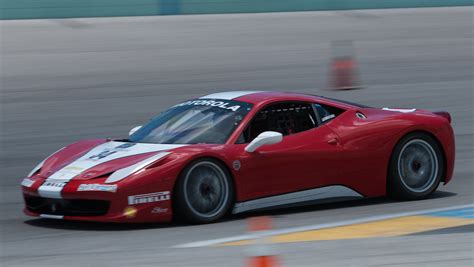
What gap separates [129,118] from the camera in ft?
49.9

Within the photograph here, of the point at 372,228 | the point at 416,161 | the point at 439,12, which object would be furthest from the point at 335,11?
the point at 372,228

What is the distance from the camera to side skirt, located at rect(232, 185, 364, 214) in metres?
9.15

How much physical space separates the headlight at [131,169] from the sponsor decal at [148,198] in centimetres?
22

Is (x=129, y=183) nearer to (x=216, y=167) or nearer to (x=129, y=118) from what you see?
(x=216, y=167)

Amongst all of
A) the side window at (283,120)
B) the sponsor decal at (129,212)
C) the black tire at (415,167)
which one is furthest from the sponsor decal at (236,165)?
the black tire at (415,167)

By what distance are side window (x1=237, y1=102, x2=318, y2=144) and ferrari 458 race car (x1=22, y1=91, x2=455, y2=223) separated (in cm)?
1

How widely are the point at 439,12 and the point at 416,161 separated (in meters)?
18.6

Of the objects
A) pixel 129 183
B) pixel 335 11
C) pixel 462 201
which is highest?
pixel 335 11

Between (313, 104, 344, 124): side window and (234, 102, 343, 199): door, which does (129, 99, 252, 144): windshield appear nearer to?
(234, 102, 343, 199): door

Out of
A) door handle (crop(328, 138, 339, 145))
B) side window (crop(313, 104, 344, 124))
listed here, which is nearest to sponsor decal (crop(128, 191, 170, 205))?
door handle (crop(328, 138, 339, 145))

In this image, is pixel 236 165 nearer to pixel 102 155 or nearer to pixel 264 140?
pixel 264 140

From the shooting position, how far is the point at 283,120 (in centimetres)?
960

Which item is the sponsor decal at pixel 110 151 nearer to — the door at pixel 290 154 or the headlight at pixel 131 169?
the headlight at pixel 131 169

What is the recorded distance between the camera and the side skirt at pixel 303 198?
9.15 m
